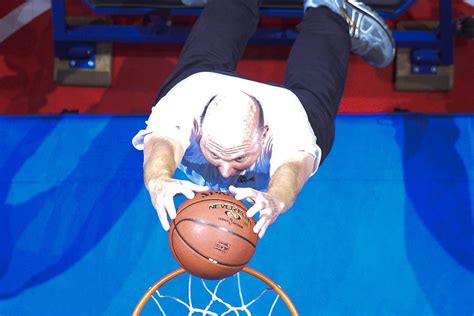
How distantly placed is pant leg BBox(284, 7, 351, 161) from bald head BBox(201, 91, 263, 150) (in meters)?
0.31

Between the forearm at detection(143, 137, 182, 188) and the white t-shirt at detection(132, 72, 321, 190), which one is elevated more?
the white t-shirt at detection(132, 72, 321, 190)

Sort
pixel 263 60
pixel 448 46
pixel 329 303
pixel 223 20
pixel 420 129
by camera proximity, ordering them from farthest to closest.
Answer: pixel 263 60 → pixel 448 46 → pixel 420 129 → pixel 329 303 → pixel 223 20

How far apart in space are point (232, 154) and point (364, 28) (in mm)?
1040

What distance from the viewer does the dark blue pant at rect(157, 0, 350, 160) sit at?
104 inches

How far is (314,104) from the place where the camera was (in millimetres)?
2613

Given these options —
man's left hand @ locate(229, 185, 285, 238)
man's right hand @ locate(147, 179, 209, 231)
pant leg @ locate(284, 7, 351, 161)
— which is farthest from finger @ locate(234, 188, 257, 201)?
pant leg @ locate(284, 7, 351, 161)

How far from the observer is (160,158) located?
2.25 metres

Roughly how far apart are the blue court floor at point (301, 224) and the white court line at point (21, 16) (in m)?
0.83

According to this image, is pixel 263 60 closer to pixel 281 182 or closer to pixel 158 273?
pixel 158 273

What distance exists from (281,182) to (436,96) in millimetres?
1948

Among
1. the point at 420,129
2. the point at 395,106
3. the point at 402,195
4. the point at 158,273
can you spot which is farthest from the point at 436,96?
the point at 158,273

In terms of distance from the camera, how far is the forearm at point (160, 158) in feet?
7.23

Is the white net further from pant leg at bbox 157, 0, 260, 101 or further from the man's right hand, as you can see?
the man's right hand

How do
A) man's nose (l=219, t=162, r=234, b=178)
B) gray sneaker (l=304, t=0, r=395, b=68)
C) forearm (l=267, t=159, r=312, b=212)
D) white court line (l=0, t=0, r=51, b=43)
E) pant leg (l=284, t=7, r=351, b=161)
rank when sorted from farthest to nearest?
white court line (l=0, t=0, r=51, b=43) < gray sneaker (l=304, t=0, r=395, b=68) < pant leg (l=284, t=7, r=351, b=161) < man's nose (l=219, t=162, r=234, b=178) < forearm (l=267, t=159, r=312, b=212)
